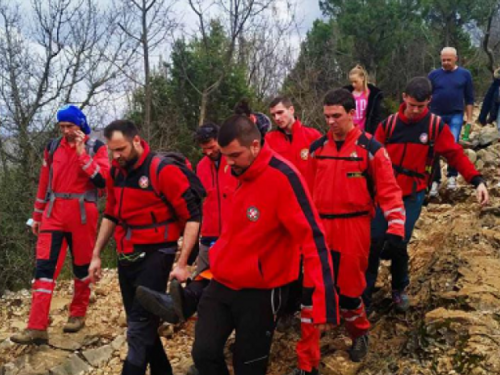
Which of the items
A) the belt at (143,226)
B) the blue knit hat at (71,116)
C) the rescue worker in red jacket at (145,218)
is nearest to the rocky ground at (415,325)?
the rescue worker in red jacket at (145,218)

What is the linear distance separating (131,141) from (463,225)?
464cm

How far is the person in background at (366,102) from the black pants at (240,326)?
3513mm

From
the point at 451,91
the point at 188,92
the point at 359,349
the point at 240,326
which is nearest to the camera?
the point at 240,326

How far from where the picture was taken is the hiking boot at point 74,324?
579cm

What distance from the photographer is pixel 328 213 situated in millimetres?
4051

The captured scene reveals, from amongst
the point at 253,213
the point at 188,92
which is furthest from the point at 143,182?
the point at 188,92

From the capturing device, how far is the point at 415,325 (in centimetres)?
448

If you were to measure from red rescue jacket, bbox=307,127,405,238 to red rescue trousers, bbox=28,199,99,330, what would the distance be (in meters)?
2.58

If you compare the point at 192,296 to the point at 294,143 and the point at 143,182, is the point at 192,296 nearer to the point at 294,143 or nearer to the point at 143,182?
the point at 143,182

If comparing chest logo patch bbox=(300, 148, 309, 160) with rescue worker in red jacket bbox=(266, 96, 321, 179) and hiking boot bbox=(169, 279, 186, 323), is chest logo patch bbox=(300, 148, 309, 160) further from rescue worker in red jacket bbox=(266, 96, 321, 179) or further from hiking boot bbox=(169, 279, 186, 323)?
hiking boot bbox=(169, 279, 186, 323)

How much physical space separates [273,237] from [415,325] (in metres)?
2.10

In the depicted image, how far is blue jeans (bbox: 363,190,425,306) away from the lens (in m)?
4.63

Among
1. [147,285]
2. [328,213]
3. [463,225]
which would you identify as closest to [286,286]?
[328,213]

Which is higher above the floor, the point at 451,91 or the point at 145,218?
the point at 451,91
